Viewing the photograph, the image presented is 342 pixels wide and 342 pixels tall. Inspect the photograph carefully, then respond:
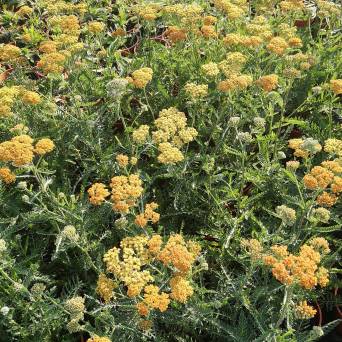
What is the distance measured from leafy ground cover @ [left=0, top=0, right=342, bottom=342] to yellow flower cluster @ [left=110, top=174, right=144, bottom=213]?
0.01 m

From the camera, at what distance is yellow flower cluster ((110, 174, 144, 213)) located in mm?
2600

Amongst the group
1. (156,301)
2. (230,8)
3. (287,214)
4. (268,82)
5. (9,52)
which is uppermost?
(230,8)

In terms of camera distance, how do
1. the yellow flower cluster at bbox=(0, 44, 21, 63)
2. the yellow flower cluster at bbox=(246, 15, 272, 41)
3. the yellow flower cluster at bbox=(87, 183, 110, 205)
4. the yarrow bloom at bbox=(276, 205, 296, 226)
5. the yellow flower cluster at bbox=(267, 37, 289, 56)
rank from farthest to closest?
the yellow flower cluster at bbox=(0, 44, 21, 63) → the yellow flower cluster at bbox=(246, 15, 272, 41) → the yellow flower cluster at bbox=(267, 37, 289, 56) → the yellow flower cluster at bbox=(87, 183, 110, 205) → the yarrow bloom at bbox=(276, 205, 296, 226)

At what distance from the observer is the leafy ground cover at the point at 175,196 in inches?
103

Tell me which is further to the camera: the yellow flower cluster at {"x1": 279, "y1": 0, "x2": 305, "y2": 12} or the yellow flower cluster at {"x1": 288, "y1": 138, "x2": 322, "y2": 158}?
the yellow flower cluster at {"x1": 279, "y1": 0, "x2": 305, "y2": 12}

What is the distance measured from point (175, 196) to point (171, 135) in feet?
1.40

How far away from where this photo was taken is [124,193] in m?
2.64

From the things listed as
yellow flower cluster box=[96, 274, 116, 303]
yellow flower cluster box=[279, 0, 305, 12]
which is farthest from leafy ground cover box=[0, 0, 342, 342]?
yellow flower cluster box=[279, 0, 305, 12]

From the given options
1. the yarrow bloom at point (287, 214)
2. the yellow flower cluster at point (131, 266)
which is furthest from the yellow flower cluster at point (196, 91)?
the yellow flower cluster at point (131, 266)

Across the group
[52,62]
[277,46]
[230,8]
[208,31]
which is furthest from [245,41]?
[52,62]

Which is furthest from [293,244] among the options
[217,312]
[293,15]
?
[293,15]

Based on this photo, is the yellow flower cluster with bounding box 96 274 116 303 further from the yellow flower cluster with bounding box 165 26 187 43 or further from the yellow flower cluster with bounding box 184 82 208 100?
the yellow flower cluster with bounding box 165 26 187 43

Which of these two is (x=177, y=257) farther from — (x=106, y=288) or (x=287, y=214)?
(x=287, y=214)

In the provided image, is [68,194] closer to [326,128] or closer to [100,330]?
[100,330]
